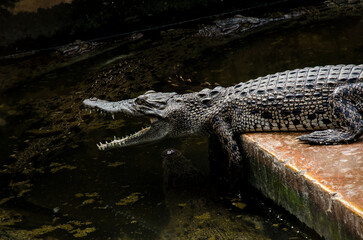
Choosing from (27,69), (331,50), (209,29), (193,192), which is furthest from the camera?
(209,29)

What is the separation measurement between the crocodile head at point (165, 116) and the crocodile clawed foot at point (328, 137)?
1175mm

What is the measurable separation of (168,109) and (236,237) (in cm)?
153

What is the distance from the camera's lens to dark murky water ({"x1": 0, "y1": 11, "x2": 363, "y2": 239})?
4.22m

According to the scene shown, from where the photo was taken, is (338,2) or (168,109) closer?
(168,109)

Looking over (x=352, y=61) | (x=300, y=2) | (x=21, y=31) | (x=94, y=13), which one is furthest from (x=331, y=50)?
(x=21, y=31)

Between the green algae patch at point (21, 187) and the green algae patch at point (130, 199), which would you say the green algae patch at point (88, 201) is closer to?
the green algae patch at point (130, 199)

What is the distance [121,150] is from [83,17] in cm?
624

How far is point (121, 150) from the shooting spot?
18.6ft

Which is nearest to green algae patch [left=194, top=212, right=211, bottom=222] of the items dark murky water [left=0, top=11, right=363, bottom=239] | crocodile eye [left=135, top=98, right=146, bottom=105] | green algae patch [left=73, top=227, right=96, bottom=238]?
dark murky water [left=0, top=11, right=363, bottom=239]

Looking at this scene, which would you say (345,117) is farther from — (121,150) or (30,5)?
(30,5)

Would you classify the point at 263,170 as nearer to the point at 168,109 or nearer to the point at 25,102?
the point at 168,109

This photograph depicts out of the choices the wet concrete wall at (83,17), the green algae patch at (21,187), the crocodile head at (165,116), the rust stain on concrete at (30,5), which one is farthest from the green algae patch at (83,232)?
the rust stain on concrete at (30,5)

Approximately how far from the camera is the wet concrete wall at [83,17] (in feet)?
35.1

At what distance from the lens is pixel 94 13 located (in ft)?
36.6
